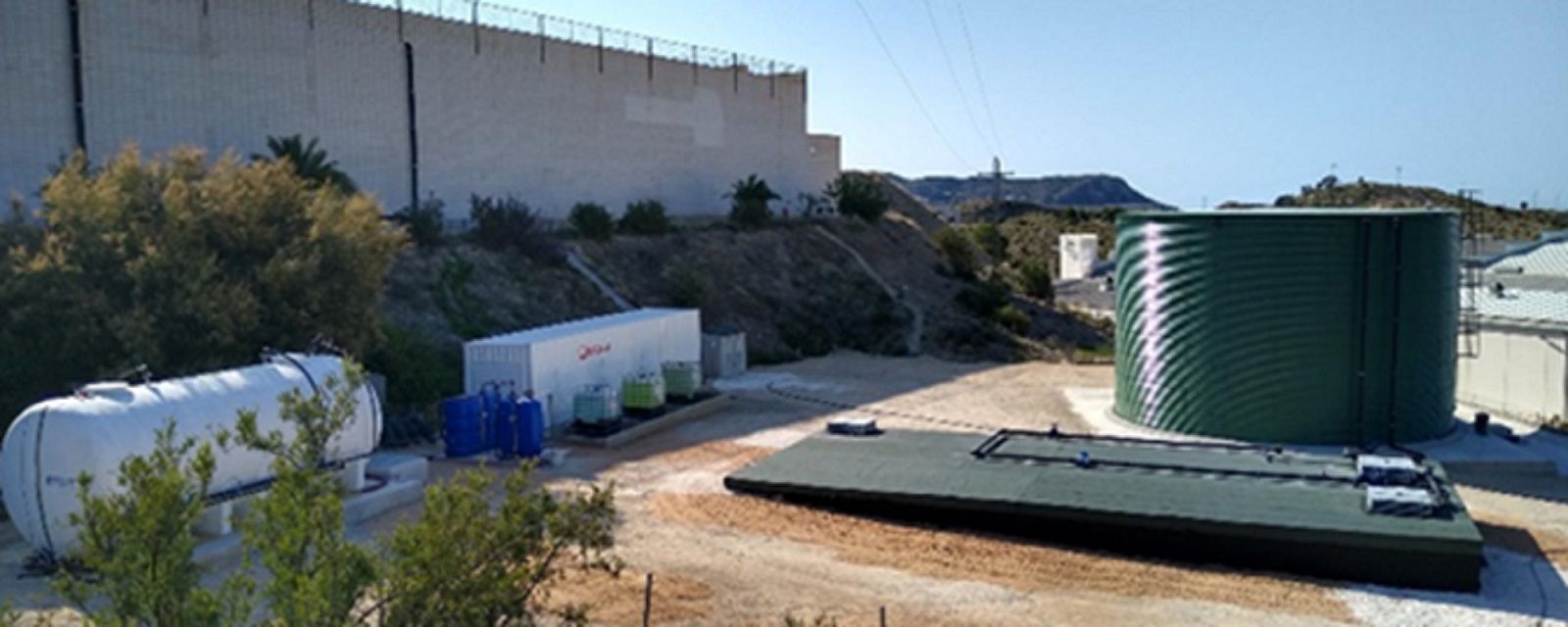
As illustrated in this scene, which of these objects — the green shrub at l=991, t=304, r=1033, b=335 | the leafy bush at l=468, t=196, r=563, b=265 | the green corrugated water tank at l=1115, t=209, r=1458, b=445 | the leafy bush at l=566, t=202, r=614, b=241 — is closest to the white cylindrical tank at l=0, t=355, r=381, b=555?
the green corrugated water tank at l=1115, t=209, r=1458, b=445

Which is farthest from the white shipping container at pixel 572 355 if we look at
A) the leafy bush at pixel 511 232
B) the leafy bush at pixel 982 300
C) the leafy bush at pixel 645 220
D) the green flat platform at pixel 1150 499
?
the leafy bush at pixel 982 300

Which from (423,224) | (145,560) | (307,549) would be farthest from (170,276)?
(145,560)

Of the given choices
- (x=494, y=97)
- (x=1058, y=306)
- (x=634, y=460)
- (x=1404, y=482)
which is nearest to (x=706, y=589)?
(x=634, y=460)

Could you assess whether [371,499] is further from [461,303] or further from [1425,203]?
[1425,203]

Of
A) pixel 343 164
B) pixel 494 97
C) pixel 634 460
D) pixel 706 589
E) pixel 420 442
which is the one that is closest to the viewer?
pixel 706 589

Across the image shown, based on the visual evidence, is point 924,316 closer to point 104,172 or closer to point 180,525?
point 104,172

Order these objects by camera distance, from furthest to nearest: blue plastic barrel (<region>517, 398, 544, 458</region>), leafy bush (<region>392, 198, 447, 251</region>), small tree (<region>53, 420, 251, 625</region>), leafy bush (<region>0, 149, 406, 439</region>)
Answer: leafy bush (<region>392, 198, 447, 251</region>) < blue plastic barrel (<region>517, 398, 544, 458</region>) < leafy bush (<region>0, 149, 406, 439</region>) < small tree (<region>53, 420, 251, 625</region>)

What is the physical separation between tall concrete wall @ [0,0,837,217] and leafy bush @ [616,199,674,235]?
195 centimetres

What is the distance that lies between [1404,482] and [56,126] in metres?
29.6

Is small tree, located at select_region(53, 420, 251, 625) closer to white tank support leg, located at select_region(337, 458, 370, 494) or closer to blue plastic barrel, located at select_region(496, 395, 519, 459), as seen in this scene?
white tank support leg, located at select_region(337, 458, 370, 494)

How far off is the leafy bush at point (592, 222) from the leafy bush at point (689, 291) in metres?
3.65

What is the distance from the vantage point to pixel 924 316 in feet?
166

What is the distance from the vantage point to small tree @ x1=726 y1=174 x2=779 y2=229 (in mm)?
54188

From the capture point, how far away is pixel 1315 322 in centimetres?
2381
